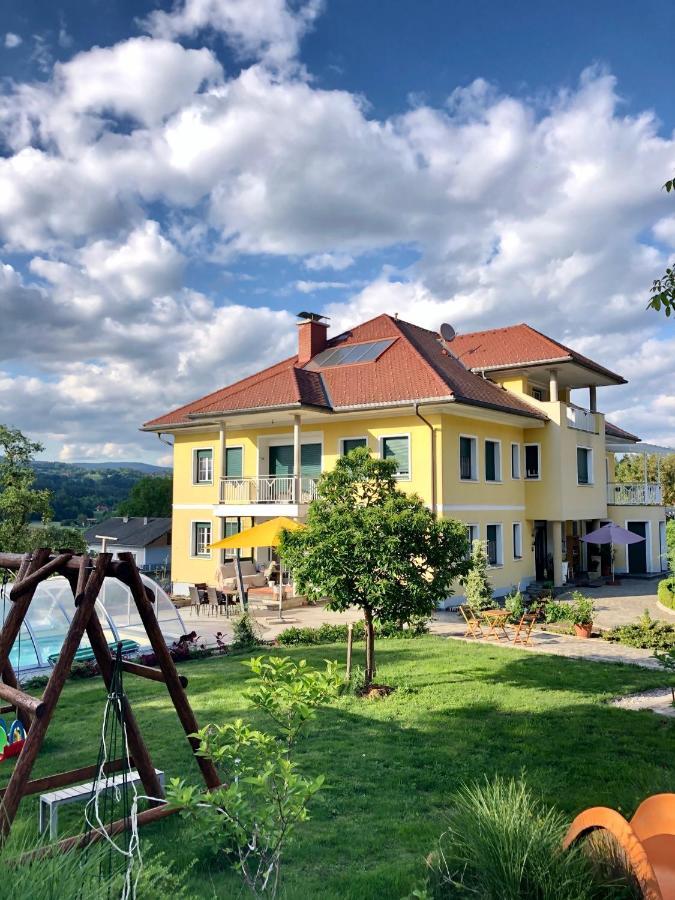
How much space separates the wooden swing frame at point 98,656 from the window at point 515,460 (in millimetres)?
20162

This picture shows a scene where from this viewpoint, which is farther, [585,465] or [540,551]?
[585,465]

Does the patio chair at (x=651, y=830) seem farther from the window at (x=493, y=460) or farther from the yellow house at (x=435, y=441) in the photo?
the window at (x=493, y=460)

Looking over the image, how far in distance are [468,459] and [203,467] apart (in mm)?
10855

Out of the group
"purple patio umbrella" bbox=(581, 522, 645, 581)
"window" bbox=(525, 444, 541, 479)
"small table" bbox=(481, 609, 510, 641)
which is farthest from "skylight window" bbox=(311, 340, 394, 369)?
"small table" bbox=(481, 609, 510, 641)

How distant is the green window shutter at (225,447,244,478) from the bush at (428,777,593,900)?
72.8ft

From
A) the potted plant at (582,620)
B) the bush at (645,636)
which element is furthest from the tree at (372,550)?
the potted plant at (582,620)

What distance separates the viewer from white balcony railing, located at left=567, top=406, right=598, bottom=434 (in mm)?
25047

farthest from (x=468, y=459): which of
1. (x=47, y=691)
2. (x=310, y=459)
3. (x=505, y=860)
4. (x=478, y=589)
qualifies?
(x=505, y=860)

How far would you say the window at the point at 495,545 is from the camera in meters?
23.2

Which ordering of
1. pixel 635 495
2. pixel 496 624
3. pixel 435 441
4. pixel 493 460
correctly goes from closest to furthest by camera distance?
pixel 496 624
pixel 435 441
pixel 493 460
pixel 635 495

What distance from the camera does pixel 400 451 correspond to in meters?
21.8

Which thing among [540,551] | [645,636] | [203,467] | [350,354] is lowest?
[645,636]

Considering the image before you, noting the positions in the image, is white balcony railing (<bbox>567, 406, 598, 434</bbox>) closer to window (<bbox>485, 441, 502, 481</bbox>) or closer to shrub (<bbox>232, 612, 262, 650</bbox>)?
window (<bbox>485, 441, 502, 481</bbox>)

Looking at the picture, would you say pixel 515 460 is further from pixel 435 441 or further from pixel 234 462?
pixel 234 462
